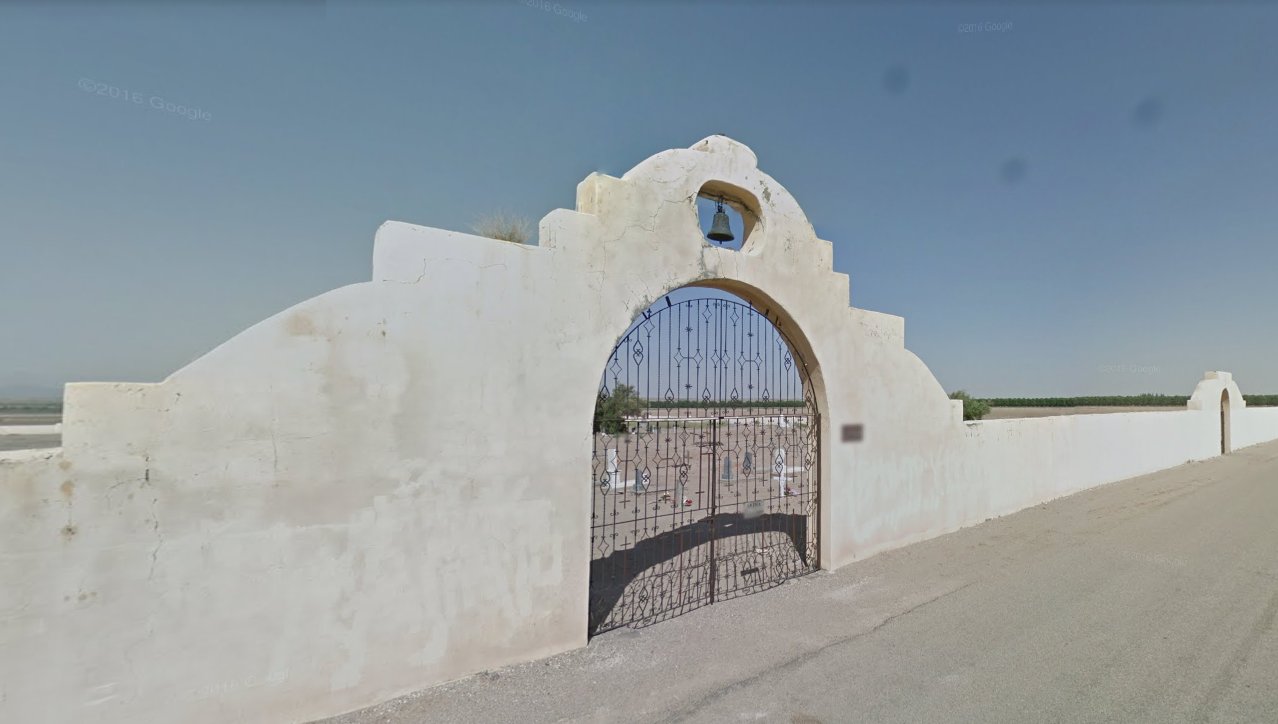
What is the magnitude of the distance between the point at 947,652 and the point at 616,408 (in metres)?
3.51

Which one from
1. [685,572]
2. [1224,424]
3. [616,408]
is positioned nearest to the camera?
[616,408]

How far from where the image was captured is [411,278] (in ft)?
11.6

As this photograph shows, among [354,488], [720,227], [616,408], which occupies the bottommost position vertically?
[354,488]

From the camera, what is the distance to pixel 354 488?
3.28m

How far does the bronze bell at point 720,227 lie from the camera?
5.47 metres

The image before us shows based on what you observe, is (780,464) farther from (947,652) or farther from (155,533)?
(155,533)

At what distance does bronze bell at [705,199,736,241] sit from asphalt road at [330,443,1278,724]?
382cm

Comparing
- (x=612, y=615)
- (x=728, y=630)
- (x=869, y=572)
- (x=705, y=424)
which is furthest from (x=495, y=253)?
(x=869, y=572)

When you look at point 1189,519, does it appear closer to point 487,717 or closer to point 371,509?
point 487,717

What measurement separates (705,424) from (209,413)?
4031 mm

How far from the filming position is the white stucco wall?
2600mm

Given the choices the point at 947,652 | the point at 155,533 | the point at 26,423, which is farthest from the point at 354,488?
the point at 947,652

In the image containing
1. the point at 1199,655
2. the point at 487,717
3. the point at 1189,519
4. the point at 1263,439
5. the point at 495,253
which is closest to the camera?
the point at 487,717

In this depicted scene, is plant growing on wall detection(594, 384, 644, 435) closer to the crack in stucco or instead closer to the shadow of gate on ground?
the shadow of gate on ground
